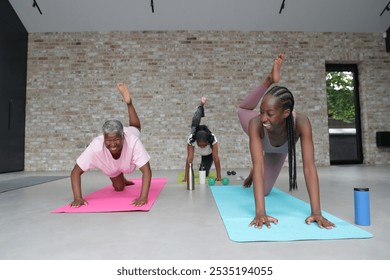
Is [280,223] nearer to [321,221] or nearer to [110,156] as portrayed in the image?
[321,221]

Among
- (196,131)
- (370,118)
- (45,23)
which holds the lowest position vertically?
(196,131)

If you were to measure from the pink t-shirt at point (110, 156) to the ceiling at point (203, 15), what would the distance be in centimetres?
473

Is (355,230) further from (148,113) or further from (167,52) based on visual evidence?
(167,52)

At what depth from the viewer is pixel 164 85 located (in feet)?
21.6

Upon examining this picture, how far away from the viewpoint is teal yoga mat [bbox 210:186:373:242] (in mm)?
1393

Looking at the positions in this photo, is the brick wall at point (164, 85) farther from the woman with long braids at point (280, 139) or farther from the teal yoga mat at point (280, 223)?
the woman with long braids at point (280, 139)

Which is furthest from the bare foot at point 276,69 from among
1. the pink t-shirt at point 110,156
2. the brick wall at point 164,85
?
the brick wall at point 164,85

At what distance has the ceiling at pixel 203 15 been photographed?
19.8 feet

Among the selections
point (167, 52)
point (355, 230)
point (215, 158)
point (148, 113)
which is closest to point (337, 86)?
point (167, 52)

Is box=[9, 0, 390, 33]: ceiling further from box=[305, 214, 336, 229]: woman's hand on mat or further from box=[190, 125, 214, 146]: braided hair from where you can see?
box=[305, 214, 336, 229]: woman's hand on mat

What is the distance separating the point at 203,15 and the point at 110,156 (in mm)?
5010

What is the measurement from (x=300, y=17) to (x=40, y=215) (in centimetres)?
663

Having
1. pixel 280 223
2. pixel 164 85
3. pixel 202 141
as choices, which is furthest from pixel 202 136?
pixel 164 85

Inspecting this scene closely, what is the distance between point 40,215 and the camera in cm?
200
